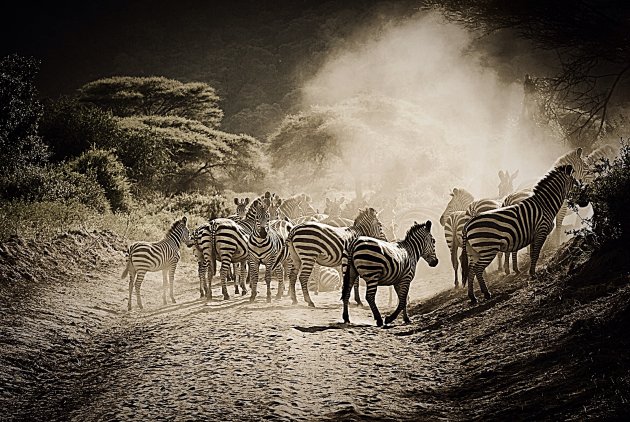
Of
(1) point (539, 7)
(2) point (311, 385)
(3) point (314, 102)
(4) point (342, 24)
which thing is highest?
(4) point (342, 24)

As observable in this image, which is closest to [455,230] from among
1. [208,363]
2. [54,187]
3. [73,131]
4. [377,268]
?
[377,268]

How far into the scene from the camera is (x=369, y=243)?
32.0 ft

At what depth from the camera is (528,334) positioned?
768 cm

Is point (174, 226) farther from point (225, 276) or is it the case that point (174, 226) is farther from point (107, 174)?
point (107, 174)

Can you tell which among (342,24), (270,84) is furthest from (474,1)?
(342,24)

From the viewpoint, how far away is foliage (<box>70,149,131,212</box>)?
24094mm

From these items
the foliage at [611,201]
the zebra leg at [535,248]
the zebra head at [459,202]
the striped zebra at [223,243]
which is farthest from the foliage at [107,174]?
the foliage at [611,201]

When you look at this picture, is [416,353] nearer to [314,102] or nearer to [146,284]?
[146,284]

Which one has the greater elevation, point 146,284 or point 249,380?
point 146,284

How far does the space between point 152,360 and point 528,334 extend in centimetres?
411

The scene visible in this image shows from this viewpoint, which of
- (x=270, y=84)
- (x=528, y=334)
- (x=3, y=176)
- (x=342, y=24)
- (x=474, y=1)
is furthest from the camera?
(x=342, y=24)

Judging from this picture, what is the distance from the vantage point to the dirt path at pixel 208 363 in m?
6.24

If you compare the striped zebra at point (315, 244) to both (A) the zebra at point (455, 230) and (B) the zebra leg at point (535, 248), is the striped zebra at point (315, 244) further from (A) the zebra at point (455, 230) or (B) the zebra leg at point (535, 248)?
(B) the zebra leg at point (535, 248)

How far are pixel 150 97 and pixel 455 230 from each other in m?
34.3
